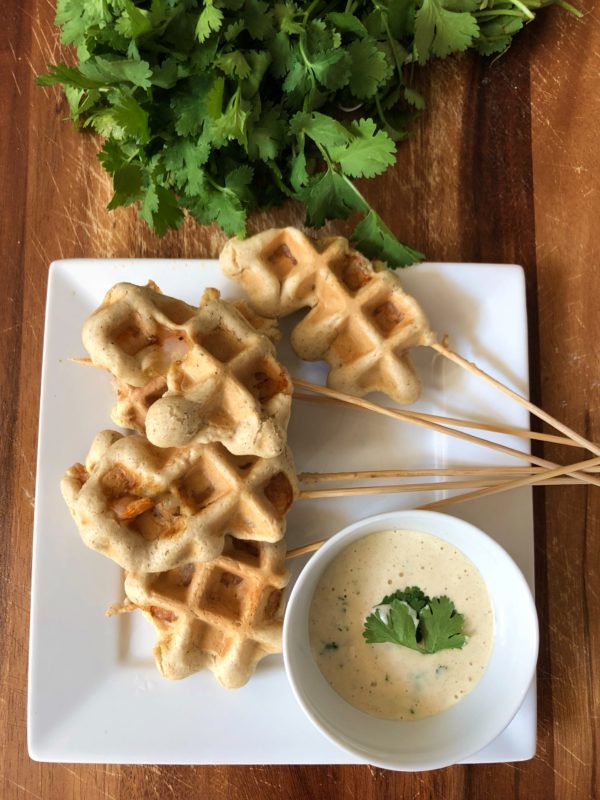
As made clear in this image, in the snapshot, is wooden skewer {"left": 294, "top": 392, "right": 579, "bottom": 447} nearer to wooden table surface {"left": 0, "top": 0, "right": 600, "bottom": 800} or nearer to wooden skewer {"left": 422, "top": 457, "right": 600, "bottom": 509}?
wooden skewer {"left": 422, "top": 457, "right": 600, "bottom": 509}

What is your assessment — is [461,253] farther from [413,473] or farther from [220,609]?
[220,609]

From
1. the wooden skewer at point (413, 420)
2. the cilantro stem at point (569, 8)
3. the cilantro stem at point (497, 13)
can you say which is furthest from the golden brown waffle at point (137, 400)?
the cilantro stem at point (569, 8)

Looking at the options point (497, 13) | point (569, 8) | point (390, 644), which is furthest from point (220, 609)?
point (569, 8)

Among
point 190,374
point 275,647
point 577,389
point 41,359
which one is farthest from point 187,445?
point 577,389

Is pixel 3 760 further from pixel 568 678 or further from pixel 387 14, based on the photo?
pixel 387 14

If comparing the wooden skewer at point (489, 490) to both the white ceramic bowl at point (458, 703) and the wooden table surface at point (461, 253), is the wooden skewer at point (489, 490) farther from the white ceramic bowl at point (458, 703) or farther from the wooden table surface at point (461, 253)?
the wooden table surface at point (461, 253)

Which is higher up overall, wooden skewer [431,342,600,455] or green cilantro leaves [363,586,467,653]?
wooden skewer [431,342,600,455]

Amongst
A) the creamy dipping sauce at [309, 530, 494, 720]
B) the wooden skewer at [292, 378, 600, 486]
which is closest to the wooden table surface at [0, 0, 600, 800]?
the wooden skewer at [292, 378, 600, 486]

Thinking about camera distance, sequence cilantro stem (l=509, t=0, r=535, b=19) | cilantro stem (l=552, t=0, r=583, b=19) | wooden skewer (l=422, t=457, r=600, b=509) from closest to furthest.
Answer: wooden skewer (l=422, t=457, r=600, b=509) → cilantro stem (l=509, t=0, r=535, b=19) → cilantro stem (l=552, t=0, r=583, b=19)
